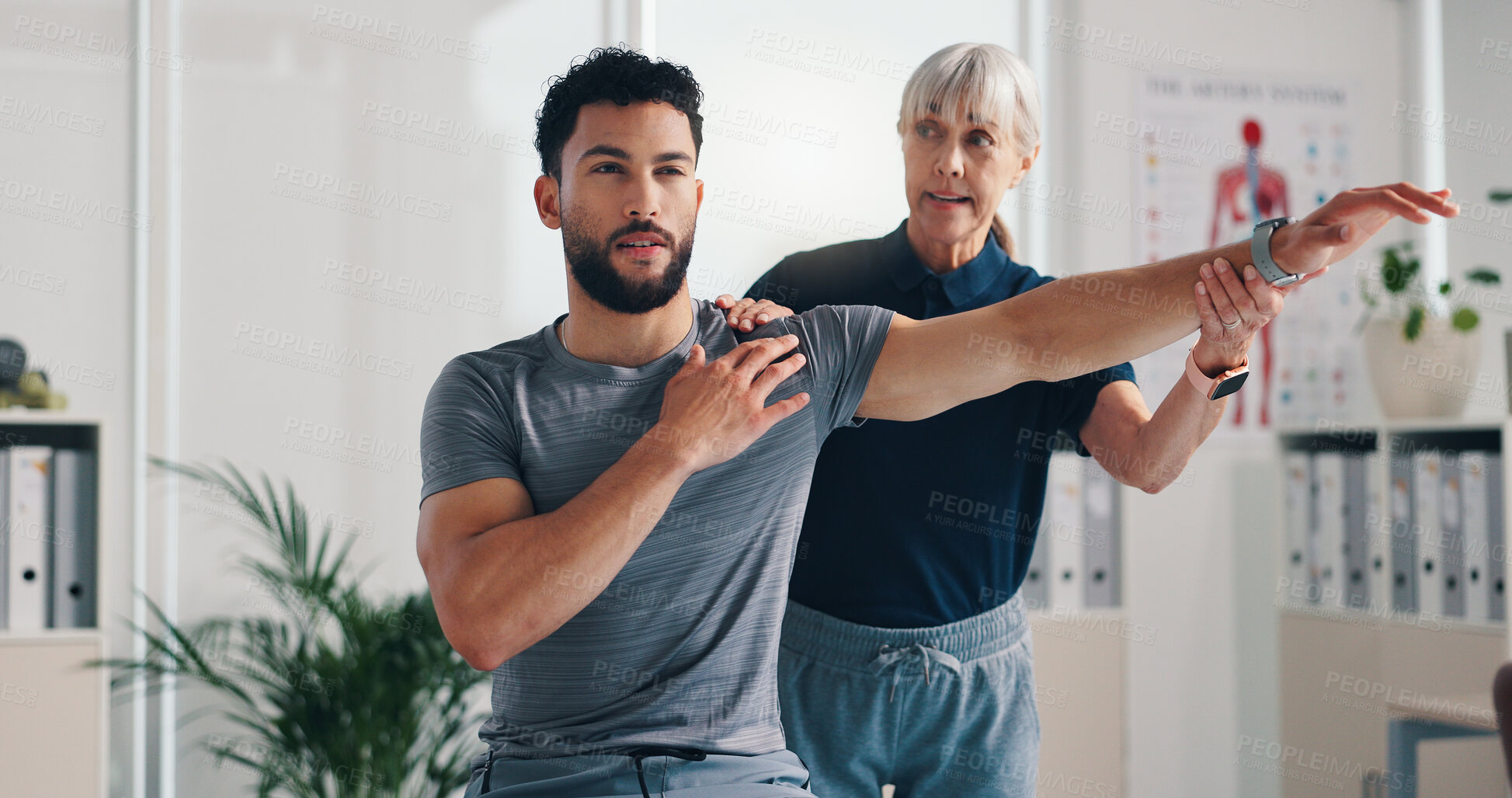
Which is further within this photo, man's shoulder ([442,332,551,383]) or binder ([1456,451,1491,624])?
binder ([1456,451,1491,624])

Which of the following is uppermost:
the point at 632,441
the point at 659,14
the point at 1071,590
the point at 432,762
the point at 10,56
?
the point at 659,14

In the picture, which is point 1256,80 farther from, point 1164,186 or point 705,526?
point 705,526

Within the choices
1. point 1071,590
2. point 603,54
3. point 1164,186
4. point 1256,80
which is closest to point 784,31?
point 1164,186

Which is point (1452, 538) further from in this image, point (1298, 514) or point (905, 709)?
point (905, 709)

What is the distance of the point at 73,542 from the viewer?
2637 millimetres

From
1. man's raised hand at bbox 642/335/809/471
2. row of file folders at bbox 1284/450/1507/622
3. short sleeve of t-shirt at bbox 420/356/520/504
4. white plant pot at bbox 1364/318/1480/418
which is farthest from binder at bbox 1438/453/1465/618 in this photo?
short sleeve of t-shirt at bbox 420/356/520/504

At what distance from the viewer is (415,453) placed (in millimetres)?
3283

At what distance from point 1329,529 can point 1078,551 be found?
2.79 ft

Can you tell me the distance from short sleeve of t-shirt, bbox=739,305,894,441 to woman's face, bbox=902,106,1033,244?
31 cm

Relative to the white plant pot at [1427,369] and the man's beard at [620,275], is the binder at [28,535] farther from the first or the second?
the white plant pot at [1427,369]

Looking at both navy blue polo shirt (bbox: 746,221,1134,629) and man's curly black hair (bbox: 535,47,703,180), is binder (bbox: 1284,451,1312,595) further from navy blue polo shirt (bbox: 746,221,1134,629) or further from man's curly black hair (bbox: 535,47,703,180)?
man's curly black hair (bbox: 535,47,703,180)

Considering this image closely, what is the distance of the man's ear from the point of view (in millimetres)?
1457

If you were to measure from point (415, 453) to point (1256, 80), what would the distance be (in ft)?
9.89

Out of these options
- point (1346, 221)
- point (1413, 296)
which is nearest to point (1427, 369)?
point (1413, 296)
